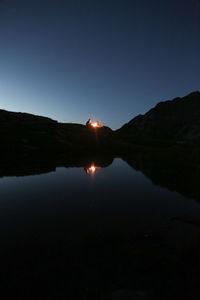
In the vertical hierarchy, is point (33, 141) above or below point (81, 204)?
above

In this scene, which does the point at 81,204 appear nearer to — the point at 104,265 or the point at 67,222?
the point at 67,222

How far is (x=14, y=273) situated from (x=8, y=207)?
8.59 meters

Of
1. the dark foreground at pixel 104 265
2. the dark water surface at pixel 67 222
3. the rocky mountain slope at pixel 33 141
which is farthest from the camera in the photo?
the rocky mountain slope at pixel 33 141

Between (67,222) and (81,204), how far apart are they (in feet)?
11.1

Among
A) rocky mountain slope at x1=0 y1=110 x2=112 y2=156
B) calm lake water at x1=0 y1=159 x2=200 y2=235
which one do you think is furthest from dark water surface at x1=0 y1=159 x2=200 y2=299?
rocky mountain slope at x1=0 y1=110 x2=112 y2=156

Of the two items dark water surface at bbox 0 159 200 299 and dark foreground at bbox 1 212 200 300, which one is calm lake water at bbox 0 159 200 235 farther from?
dark foreground at bbox 1 212 200 300

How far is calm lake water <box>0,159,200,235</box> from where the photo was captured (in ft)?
37.2

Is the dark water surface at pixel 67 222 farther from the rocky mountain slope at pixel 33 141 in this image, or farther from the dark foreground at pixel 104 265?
the rocky mountain slope at pixel 33 141

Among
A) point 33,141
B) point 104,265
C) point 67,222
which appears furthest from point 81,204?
point 33,141

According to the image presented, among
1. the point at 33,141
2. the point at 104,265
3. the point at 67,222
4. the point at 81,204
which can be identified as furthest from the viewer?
the point at 33,141

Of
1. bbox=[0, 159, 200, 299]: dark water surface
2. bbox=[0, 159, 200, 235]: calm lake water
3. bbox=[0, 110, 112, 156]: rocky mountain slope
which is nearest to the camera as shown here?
bbox=[0, 159, 200, 299]: dark water surface

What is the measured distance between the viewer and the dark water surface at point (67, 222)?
651 cm

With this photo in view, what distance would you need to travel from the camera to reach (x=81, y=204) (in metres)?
14.6

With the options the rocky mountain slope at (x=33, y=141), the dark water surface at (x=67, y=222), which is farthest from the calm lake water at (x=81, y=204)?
the rocky mountain slope at (x=33, y=141)
